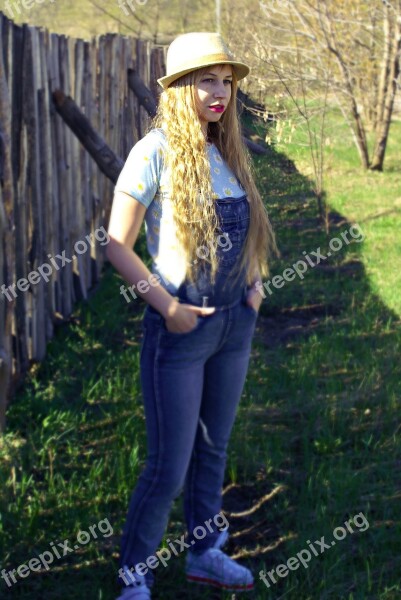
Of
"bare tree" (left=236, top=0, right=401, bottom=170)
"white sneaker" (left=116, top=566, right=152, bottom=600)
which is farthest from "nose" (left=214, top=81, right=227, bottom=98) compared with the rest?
"bare tree" (left=236, top=0, right=401, bottom=170)

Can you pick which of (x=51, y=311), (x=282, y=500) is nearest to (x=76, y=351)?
(x=51, y=311)

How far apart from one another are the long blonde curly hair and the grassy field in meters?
1.14

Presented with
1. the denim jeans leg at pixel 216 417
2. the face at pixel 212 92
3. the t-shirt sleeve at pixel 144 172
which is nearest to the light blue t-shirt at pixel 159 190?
the t-shirt sleeve at pixel 144 172

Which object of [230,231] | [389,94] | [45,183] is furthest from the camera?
[389,94]

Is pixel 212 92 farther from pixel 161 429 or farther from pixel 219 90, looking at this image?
pixel 161 429

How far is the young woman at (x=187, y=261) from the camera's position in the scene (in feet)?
7.77

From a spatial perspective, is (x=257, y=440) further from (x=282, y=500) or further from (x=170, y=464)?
(x=170, y=464)

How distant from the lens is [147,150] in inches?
93.2

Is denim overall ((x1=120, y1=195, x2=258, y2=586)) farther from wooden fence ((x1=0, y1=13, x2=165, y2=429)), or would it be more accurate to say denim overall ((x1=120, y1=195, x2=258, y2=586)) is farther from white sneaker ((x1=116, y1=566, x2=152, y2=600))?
wooden fence ((x1=0, y1=13, x2=165, y2=429))

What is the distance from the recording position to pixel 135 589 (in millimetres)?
2654

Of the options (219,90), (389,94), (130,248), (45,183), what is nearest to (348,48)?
(389,94)

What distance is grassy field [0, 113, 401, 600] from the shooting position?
2.96 m

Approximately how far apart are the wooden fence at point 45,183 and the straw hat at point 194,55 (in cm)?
155

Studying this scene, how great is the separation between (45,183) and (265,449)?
201cm
